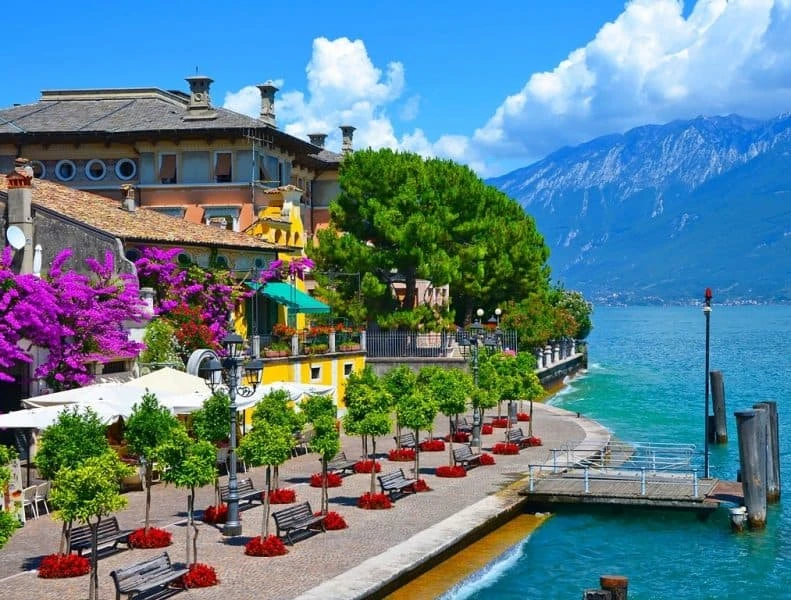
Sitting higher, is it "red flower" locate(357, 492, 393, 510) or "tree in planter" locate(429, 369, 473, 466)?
"tree in planter" locate(429, 369, 473, 466)

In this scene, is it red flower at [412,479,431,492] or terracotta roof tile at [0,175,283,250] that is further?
terracotta roof tile at [0,175,283,250]

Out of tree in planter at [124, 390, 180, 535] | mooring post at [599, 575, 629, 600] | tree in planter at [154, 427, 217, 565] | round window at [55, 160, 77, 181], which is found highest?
round window at [55, 160, 77, 181]

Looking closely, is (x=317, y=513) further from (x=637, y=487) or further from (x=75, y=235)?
(x=75, y=235)

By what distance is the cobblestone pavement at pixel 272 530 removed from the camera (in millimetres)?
21375

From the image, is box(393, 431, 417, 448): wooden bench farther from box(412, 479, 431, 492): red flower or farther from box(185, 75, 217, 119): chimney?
box(185, 75, 217, 119): chimney

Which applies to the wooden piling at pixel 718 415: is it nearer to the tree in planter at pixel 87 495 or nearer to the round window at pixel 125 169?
the round window at pixel 125 169

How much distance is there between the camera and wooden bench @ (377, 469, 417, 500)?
3053cm

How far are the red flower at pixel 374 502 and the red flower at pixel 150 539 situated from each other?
6280 millimetres

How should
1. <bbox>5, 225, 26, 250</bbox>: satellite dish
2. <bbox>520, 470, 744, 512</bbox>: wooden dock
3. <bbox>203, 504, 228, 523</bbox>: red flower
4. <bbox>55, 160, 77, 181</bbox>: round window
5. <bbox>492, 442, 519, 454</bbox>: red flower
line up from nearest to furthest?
<bbox>203, 504, 228, 523</bbox>: red flower, <bbox>520, 470, 744, 512</bbox>: wooden dock, <bbox>5, 225, 26, 250</bbox>: satellite dish, <bbox>492, 442, 519, 454</bbox>: red flower, <bbox>55, 160, 77, 181</bbox>: round window

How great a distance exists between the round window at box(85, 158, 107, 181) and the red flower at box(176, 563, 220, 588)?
41.6 m

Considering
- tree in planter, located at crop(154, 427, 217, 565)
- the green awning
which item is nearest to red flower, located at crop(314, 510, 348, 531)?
tree in planter, located at crop(154, 427, 217, 565)

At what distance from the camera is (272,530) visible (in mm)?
26297

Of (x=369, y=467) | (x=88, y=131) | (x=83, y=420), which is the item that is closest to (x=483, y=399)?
(x=369, y=467)

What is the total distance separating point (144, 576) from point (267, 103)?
47474 mm
